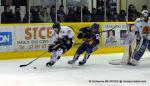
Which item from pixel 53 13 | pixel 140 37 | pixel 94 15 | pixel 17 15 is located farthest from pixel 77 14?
pixel 140 37

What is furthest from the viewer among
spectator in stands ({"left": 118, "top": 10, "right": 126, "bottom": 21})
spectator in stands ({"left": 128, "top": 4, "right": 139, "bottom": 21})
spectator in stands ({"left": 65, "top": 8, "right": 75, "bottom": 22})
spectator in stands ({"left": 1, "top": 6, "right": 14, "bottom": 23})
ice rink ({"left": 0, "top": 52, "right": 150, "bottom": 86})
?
spectator in stands ({"left": 128, "top": 4, "right": 139, "bottom": 21})

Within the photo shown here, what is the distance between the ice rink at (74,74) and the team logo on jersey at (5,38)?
0.57 metres

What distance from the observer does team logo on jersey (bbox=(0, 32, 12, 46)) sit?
37.4 ft

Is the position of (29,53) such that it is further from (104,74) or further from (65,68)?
(104,74)

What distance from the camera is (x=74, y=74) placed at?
8906 mm

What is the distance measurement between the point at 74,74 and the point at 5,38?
3125 mm

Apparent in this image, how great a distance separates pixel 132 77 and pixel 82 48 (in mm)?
1971

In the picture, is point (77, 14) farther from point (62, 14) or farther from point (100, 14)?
point (100, 14)

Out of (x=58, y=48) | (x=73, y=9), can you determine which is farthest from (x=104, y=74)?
(x=73, y=9)

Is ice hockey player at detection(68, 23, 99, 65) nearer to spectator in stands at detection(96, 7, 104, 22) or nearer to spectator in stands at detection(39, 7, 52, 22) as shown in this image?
spectator in stands at detection(39, 7, 52, 22)

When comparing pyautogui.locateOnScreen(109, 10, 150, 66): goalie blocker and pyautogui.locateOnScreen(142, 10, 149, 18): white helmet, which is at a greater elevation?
pyautogui.locateOnScreen(142, 10, 149, 18): white helmet

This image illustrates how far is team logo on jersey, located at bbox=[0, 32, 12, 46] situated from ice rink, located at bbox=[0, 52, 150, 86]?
0.57 m

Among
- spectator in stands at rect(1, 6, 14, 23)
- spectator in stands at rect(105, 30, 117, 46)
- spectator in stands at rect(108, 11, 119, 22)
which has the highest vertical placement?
spectator in stands at rect(1, 6, 14, 23)

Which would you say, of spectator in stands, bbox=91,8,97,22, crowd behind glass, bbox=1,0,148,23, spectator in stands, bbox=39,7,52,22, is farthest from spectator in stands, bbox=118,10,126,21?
spectator in stands, bbox=39,7,52,22
